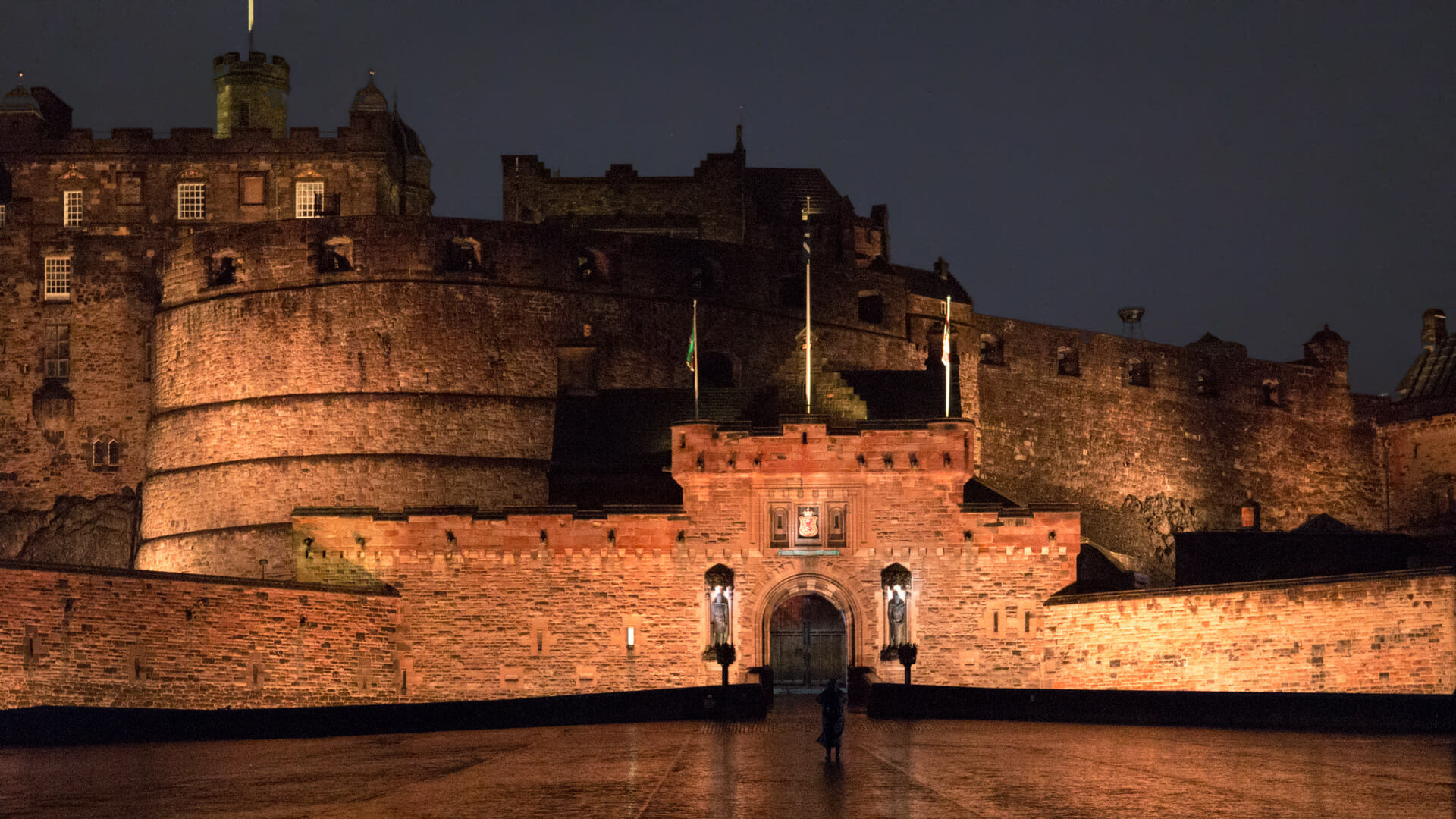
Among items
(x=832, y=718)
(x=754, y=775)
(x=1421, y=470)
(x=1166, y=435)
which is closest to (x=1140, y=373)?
(x=1166, y=435)

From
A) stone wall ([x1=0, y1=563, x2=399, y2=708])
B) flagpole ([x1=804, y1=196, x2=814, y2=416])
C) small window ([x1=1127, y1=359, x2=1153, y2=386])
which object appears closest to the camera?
stone wall ([x1=0, y1=563, x2=399, y2=708])

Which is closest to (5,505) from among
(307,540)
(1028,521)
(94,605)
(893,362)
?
(307,540)

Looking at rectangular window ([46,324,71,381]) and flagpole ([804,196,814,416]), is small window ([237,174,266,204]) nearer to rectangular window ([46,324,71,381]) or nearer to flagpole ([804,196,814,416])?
rectangular window ([46,324,71,381])

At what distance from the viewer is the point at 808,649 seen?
39.8m

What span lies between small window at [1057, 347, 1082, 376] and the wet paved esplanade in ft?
108

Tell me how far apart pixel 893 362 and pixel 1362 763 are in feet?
113

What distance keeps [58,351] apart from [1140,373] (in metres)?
33.4

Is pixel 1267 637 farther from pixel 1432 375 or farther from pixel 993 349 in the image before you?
pixel 1432 375

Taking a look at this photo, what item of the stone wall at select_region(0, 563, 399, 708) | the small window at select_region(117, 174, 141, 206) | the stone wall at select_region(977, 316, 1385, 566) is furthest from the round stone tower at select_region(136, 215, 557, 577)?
the stone wall at select_region(977, 316, 1385, 566)

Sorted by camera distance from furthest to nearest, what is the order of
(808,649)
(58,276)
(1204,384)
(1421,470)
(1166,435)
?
(1204,384) < (1421,470) < (1166,435) < (58,276) < (808,649)

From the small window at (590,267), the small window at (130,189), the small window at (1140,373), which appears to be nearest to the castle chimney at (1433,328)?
the small window at (1140,373)

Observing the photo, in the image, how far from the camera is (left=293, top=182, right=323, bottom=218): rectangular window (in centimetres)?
5684

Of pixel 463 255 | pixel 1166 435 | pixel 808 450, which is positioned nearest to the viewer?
pixel 808 450

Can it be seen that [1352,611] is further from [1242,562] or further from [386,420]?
[386,420]
